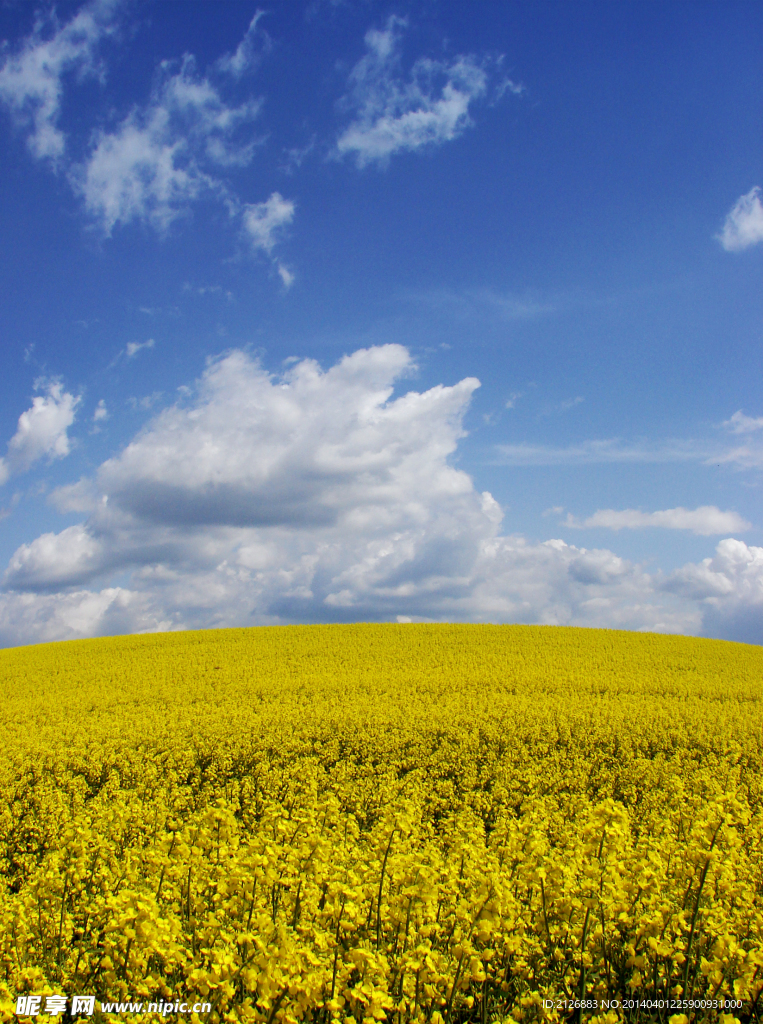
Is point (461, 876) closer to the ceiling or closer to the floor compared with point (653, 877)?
closer to the floor

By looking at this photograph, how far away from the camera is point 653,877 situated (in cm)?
512

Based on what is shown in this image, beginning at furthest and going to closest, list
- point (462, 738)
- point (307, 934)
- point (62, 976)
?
point (462, 738) → point (62, 976) → point (307, 934)


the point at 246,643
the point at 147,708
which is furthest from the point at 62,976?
the point at 246,643

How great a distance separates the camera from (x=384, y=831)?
5180mm

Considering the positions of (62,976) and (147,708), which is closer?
(62,976)

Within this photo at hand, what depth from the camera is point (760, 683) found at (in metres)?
22.8

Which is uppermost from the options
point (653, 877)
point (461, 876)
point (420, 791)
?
point (653, 877)

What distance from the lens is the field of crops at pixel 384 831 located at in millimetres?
4430

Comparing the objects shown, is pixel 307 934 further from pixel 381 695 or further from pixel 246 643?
pixel 246 643

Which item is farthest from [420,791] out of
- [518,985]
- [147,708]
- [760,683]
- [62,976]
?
[760,683]

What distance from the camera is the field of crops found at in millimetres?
4430

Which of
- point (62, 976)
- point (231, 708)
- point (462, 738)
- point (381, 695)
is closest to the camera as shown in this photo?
point (62, 976)

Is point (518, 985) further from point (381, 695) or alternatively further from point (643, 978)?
point (381, 695)

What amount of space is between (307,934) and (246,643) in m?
25.4
